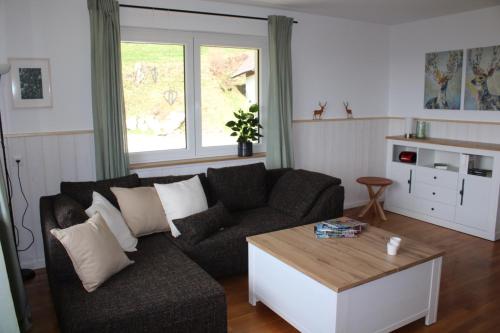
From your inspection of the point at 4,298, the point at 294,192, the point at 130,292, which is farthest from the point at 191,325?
the point at 294,192

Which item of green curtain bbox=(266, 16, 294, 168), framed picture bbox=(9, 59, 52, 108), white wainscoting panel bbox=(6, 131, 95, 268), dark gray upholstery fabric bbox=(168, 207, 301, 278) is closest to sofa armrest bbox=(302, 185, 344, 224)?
dark gray upholstery fabric bbox=(168, 207, 301, 278)

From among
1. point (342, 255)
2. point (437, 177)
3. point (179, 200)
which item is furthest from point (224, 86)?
point (437, 177)

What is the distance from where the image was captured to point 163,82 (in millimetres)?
4180

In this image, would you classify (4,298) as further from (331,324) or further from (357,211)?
(357,211)

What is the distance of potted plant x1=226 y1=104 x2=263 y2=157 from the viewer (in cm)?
448

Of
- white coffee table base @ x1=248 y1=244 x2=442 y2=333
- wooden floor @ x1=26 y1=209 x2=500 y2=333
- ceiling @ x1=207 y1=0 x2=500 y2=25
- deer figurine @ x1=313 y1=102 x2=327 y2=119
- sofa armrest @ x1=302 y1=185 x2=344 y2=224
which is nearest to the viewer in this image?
white coffee table base @ x1=248 y1=244 x2=442 y2=333

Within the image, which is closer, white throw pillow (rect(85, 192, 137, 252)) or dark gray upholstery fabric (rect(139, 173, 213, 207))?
white throw pillow (rect(85, 192, 137, 252))

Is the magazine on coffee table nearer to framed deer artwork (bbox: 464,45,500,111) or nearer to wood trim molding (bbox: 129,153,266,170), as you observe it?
wood trim molding (bbox: 129,153,266,170)

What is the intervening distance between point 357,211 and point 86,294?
3.81 m

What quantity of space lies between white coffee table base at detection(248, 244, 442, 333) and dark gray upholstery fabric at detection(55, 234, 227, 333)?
46cm

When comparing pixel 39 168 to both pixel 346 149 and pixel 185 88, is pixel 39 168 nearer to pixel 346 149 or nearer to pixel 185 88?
pixel 185 88

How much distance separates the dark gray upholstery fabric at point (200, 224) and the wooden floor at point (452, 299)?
454 millimetres

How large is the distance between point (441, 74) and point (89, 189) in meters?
4.20

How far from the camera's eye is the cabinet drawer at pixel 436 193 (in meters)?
4.75
